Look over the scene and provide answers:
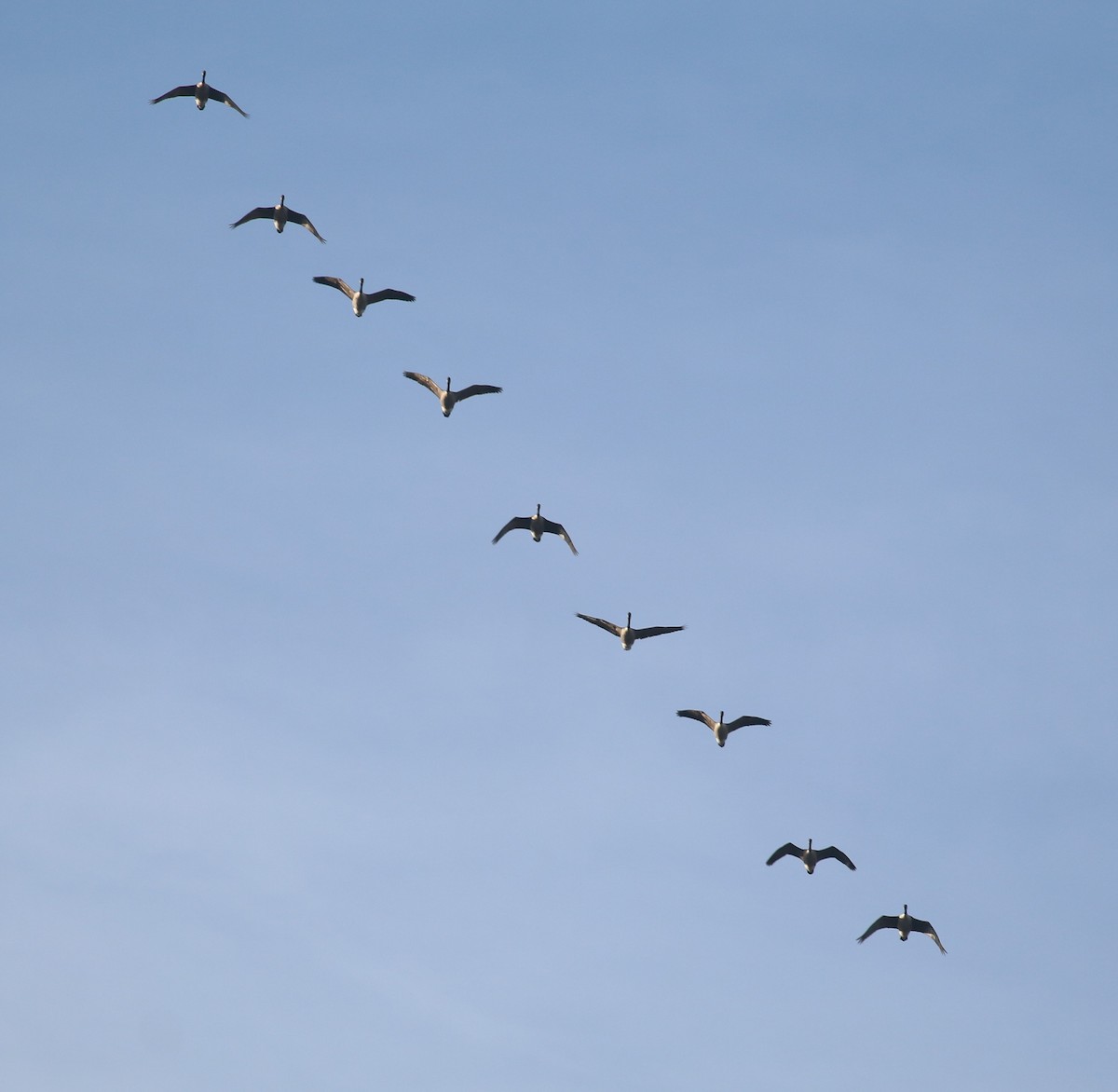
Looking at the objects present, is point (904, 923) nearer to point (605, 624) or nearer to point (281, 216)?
point (605, 624)

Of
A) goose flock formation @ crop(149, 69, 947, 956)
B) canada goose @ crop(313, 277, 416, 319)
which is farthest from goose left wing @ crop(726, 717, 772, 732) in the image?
canada goose @ crop(313, 277, 416, 319)

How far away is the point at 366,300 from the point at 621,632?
2372 cm

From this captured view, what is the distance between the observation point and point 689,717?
335 feet

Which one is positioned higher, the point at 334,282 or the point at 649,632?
the point at 334,282

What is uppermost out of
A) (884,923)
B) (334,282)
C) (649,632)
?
(334,282)

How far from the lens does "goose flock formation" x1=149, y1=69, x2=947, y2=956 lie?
9900 cm

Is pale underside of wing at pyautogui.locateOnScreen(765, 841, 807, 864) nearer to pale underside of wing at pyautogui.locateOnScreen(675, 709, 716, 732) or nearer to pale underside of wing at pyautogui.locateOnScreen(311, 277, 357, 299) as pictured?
pale underside of wing at pyautogui.locateOnScreen(675, 709, 716, 732)

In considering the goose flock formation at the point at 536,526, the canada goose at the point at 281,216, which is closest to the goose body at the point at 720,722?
the goose flock formation at the point at 536,526

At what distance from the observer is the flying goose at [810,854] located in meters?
102

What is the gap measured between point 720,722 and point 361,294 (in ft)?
104

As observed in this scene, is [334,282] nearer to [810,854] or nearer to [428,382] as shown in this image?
[428,382]

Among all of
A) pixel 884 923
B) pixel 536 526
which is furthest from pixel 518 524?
pixel 884 923

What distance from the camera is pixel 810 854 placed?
102500mm

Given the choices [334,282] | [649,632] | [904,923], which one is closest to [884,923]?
[904,923]
